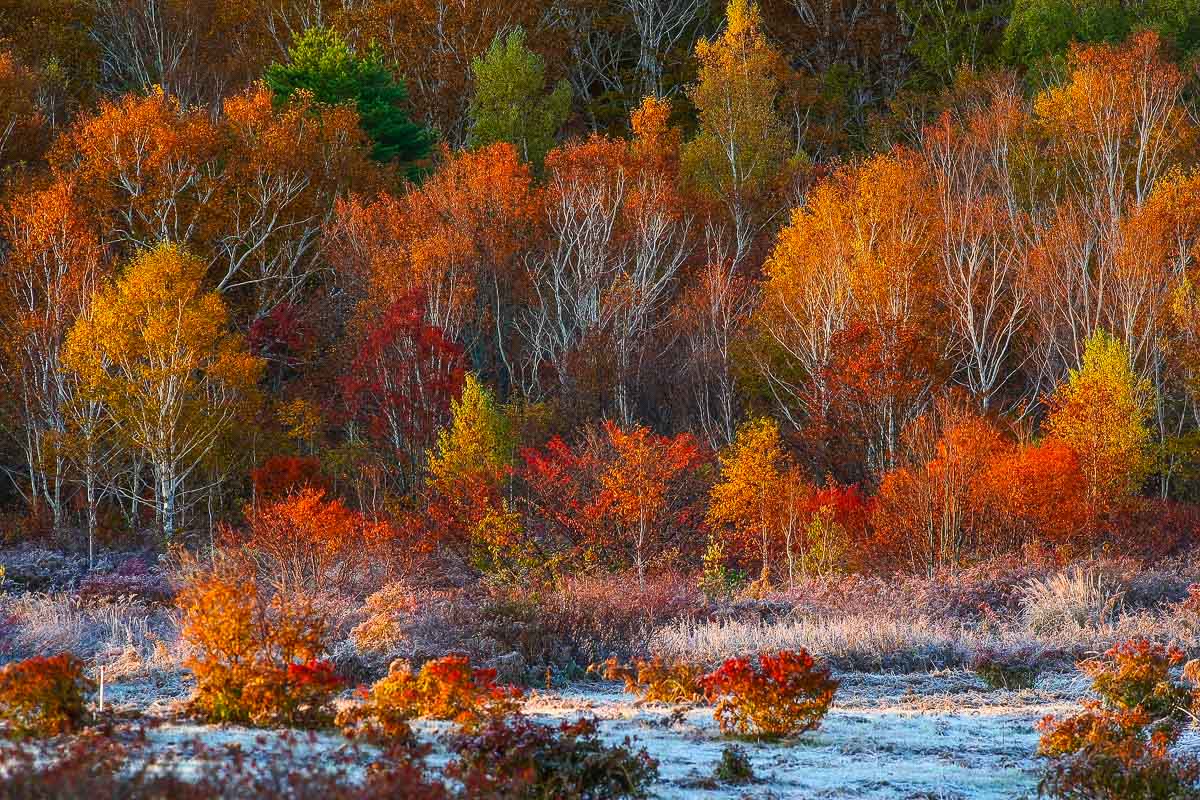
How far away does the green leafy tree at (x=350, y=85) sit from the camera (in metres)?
41.3

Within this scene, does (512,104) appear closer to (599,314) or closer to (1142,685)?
(599,314)

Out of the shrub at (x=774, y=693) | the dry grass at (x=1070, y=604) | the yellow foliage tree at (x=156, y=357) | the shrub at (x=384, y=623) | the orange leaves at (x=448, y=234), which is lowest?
the dry grass at (x=1070, y=604)

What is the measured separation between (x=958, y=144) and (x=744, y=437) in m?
→ 17.8

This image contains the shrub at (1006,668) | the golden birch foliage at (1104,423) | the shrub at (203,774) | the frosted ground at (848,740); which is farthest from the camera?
the golden birch foliage at (1104,423)

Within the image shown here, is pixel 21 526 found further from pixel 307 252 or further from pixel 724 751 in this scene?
pixel 724 751

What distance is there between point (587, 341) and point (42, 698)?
88.7 ft

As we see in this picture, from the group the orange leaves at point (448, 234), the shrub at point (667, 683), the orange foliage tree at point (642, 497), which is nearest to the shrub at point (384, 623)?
the shrub at point (667, 683)

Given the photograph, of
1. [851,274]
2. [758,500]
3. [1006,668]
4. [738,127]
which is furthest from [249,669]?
[738,127]

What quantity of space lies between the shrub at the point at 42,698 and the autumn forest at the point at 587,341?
551cm

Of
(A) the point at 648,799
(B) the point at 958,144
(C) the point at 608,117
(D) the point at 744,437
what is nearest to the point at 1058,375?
(B) the point at 958,144

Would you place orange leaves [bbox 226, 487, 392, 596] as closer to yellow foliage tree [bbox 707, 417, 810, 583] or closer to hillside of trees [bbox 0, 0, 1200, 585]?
hillside of trees [bbox 0, 0, 1200, 585]

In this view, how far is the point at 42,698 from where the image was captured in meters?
8.41

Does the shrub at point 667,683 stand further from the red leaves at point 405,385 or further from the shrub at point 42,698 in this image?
the red leaves at point 405,385

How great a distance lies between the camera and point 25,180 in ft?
111
